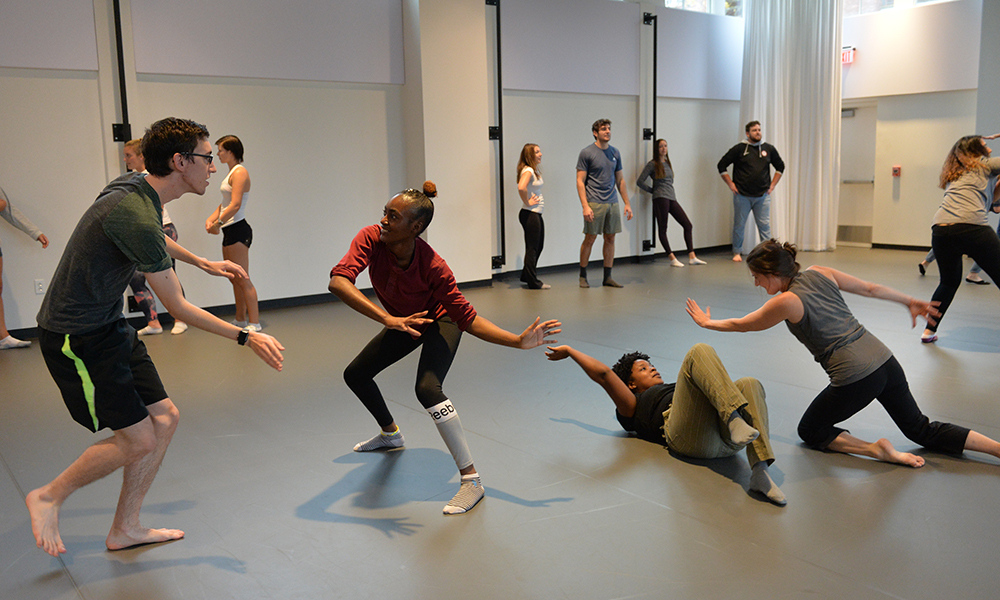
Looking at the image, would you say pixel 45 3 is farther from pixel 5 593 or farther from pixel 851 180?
pixel 851 180

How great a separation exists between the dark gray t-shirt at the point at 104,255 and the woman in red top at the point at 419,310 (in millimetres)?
752

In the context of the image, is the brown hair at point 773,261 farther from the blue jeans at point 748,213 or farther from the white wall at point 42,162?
the blue jeans at point 748,213

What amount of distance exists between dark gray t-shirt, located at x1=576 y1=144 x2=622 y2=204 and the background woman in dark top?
1.73m

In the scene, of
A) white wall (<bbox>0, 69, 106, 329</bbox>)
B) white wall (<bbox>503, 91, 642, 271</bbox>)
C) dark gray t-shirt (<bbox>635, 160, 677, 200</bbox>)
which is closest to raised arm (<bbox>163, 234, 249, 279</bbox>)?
white wall (<bbox>0, 69, 106, 329</bbox>)

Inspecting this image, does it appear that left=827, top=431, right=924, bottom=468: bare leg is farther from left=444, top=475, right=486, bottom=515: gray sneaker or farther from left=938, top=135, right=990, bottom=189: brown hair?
left=938, top=135, right=990, bottom=189: brown hair

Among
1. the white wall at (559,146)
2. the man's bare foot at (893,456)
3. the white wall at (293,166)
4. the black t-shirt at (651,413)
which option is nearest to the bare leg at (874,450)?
the man's bare foot at (893,456)

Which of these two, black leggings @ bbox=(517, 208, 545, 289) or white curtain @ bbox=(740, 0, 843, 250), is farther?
white curtain @ bbox=(740, 0, 843, 250)

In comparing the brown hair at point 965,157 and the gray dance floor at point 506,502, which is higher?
the brown hair at point 965,157

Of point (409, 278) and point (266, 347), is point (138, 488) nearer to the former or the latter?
point (266, 347)

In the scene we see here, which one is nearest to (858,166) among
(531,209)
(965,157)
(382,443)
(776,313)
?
(531,209)

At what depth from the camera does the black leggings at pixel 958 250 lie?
4891 millimetres

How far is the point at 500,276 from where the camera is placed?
8773 mm

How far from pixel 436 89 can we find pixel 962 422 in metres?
5.50

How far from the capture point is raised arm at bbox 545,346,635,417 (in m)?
3.27
